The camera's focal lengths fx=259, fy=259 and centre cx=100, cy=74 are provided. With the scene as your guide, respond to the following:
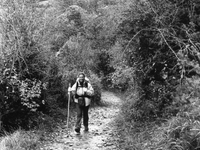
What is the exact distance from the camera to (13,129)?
8.48 metres

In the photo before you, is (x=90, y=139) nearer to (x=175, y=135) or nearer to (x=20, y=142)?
(x=20, y=142)

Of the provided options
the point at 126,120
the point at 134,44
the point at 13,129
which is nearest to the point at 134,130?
the point at 126,120

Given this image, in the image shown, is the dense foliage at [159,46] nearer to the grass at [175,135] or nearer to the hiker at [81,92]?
the grass at [175,135]

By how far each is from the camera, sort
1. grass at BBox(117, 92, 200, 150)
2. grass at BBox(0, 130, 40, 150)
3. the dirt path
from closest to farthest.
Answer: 1. grass at BBox(117, 92, 200, 150)
2. grass at BBox(0, 130, 40, 150)
3. the dirt path

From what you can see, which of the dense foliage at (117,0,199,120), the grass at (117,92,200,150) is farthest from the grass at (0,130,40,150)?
the dense foliage at (117,0,199,120)

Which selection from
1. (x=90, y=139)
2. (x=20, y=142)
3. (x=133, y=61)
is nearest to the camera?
(x=20, y=142)

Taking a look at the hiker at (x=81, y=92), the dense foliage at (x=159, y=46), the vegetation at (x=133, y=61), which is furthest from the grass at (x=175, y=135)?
the hiker at (x=81, y=92)

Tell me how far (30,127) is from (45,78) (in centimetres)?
225

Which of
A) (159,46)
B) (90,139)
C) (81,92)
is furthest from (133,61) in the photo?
(90,139)

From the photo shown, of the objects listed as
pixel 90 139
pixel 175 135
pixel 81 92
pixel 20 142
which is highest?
pixel 81 92

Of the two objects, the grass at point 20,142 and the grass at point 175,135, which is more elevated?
the grass at point 175,135

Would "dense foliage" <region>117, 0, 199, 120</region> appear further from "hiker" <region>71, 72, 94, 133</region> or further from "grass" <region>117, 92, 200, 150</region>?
"hiker" <region>71, 72, 94, 133</region>

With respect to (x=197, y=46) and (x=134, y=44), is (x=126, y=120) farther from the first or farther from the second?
(x=197, y=46)

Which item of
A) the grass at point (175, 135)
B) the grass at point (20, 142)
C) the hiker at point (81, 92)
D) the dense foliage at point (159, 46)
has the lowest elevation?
the grass at point (20, 142)
